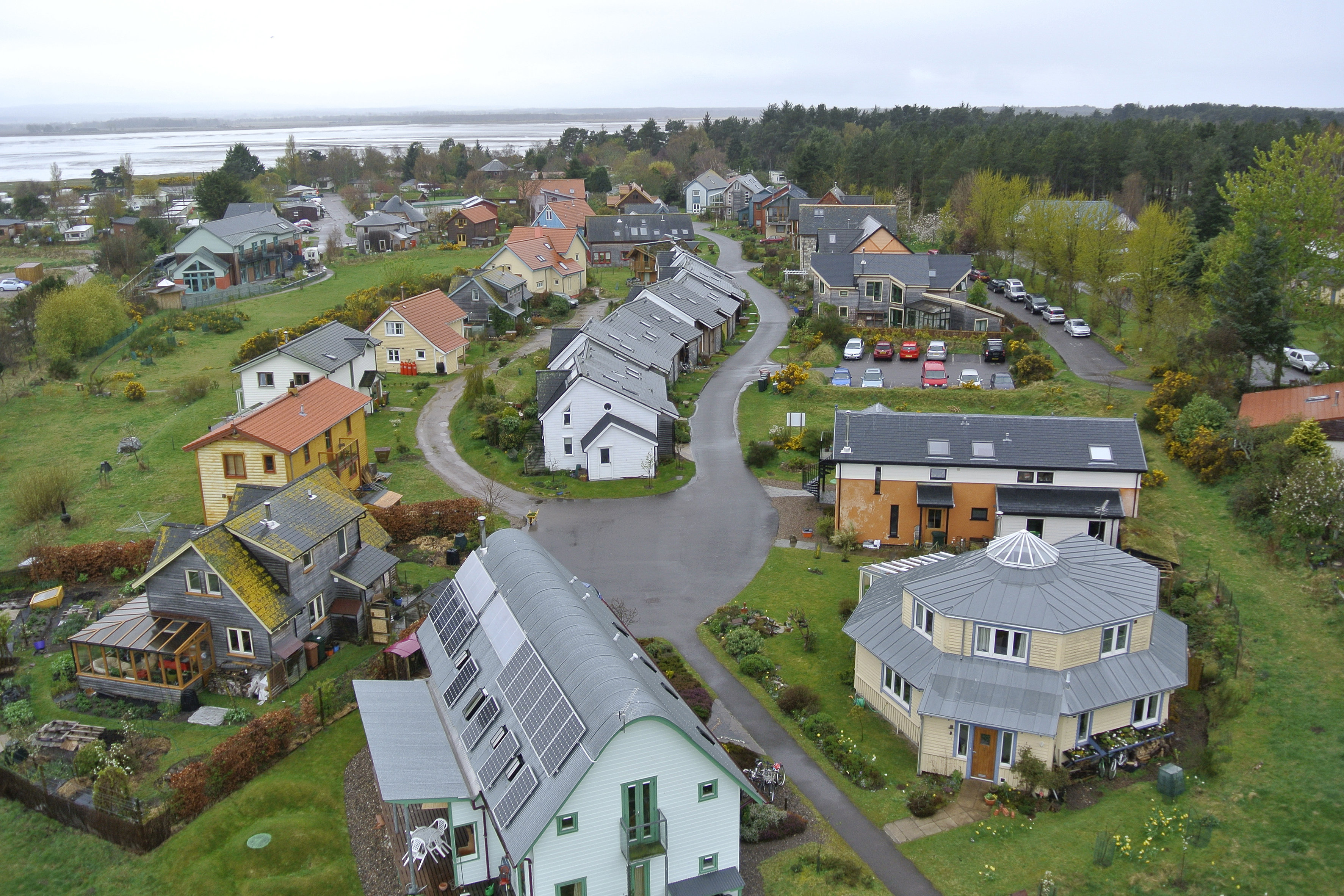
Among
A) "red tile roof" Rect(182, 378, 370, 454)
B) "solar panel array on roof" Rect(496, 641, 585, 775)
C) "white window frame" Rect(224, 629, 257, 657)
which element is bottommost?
"white window frame" Rect(224, 629, 257, 657)

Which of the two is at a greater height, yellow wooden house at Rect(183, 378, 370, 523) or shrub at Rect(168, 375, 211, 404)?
yellow wooden house at Rect(183, 378, 370, 523)

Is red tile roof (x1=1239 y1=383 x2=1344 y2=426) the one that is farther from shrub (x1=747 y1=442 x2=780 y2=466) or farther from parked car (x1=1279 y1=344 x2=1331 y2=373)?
shrub (x1=747 y1=442 x2=780 y2=466)

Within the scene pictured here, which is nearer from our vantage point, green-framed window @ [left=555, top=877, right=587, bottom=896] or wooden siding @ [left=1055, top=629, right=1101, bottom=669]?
green-framed window @ [left=555, top=877, right=587, bottom=896]

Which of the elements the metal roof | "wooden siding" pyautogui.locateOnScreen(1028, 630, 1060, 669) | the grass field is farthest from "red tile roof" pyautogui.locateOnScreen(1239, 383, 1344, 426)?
the grass field

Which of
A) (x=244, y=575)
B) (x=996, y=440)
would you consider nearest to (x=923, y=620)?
(x=996, y=440)

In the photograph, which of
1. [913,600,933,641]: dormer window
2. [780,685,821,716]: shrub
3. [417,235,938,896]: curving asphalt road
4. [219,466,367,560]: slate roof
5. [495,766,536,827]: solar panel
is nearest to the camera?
[495,766,536,827]: solar panel

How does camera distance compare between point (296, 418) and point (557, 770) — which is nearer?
point (557, 770)

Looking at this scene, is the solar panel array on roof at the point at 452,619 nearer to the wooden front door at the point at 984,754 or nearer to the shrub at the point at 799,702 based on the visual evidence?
the shrub at the point at 799,702

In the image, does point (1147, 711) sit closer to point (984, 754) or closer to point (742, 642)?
point (984, 754)

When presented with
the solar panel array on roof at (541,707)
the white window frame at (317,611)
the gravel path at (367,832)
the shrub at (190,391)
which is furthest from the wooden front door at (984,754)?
the shrub at (190,391)
